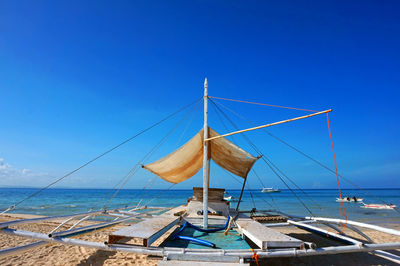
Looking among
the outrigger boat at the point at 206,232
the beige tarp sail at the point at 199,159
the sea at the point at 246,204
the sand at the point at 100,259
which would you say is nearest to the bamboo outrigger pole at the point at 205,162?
the outrigger boat at the point at 206,232

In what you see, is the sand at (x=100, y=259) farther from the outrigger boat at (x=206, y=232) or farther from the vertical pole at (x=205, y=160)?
the vertical pole at (x=205, y=160)

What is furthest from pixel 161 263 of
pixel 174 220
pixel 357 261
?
pixel 357 261

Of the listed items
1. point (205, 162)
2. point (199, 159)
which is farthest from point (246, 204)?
point (205, 162)

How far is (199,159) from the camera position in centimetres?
995

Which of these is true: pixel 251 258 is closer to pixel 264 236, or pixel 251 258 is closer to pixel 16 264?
pixel 264 236

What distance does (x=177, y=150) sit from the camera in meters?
8.73

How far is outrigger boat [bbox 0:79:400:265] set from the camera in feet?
14.6

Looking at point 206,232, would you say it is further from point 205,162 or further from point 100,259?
point 100,259

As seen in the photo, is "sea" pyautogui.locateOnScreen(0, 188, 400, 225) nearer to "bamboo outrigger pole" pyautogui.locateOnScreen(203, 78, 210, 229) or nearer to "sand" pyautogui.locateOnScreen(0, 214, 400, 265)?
"sand" pyautogui.locateOnScreen(0, 214, 400, 265)

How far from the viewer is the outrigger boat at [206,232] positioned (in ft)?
14.6

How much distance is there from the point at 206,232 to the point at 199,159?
3729mm

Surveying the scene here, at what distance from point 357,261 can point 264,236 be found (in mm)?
5205

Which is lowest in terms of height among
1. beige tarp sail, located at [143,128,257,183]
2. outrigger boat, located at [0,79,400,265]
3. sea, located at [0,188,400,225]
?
sea, located at [0,188,400,225]

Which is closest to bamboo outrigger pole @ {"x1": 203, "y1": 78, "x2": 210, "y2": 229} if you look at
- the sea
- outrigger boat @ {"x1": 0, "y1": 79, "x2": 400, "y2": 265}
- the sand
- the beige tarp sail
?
outrigger boat @ {"x1": 0, "y1": 79, "x2": 400, "y2": 265}
